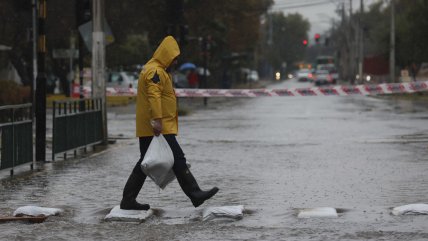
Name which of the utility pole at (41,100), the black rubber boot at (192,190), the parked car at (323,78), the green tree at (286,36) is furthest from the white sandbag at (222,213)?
the green tree at (286,36)

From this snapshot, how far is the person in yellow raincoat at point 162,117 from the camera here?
35.7 feet

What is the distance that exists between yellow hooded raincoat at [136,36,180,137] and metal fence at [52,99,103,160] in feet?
20.6

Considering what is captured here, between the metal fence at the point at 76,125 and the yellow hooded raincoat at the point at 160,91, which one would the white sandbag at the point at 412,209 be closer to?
the yellow hooded raincoat at the point at 160,91

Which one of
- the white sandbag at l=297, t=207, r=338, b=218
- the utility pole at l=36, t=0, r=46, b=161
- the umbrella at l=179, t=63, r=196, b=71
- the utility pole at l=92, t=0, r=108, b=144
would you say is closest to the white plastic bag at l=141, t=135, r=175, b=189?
the white sandbag at l=297, t=207, r=338, b=218

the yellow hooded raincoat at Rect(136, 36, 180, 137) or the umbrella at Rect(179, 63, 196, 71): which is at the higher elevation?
the umbrella at Rect(179, 63, 196, 71)

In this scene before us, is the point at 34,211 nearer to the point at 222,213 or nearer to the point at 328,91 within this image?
the point at 222,213

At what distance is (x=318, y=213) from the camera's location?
10680 millimetres

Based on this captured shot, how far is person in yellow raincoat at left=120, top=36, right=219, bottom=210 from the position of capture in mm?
10883

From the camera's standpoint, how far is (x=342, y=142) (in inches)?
864

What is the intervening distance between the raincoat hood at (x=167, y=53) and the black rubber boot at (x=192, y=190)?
3.67 feet

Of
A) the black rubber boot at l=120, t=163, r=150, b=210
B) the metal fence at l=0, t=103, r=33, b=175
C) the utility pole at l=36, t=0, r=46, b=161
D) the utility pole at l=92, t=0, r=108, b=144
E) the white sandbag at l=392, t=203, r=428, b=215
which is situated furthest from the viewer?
the utility pole at l=92, t=0, r=108, b=144

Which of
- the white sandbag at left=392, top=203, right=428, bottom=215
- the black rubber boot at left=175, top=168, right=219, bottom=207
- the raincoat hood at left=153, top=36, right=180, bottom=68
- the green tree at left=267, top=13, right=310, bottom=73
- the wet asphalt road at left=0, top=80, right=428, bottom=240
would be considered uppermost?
the green tree at left=267, top=13, right=310, bottom=73

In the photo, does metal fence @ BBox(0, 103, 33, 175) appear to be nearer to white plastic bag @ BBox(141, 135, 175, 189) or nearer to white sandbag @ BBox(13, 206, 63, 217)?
white sandbag @ BBox(13, 206, 63, 217)

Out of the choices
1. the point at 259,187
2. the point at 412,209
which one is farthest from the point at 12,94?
the point at 412,209
